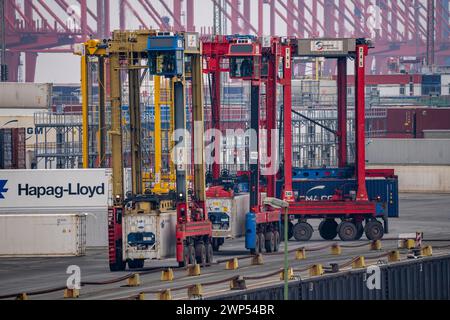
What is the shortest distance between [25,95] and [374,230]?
208 feet

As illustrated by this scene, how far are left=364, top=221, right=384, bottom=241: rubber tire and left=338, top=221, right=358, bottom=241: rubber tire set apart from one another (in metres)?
0.71

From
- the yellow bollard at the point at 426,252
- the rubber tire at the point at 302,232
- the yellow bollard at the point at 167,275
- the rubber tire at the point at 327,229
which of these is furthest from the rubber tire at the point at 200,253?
the rubber tire at the point at 327,229

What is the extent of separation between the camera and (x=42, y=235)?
241 feet

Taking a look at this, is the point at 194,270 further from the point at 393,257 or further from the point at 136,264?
the point at 393,257

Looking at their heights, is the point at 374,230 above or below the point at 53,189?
below

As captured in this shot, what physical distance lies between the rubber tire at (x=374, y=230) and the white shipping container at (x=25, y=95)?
203 ft

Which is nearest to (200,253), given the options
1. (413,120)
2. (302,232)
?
(302,232)

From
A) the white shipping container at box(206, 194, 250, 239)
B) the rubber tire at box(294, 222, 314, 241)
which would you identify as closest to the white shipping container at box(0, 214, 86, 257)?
the white shipping container at box(206, 194, 250, 239)

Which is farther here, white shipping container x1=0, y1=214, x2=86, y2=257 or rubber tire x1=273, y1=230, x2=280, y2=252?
white shipping container x1=0, y1=214, x2=86, y2=257

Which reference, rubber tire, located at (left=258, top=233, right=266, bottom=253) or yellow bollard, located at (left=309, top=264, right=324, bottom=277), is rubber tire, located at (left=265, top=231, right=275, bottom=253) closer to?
rubber tire, located at (left=258, top=233, right=266, bottom=253)

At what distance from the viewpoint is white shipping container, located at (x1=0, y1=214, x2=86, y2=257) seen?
73.1 meters

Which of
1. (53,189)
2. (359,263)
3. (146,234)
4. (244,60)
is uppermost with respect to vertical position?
(244,60)

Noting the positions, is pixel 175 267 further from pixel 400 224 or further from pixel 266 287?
pixel 400 224
